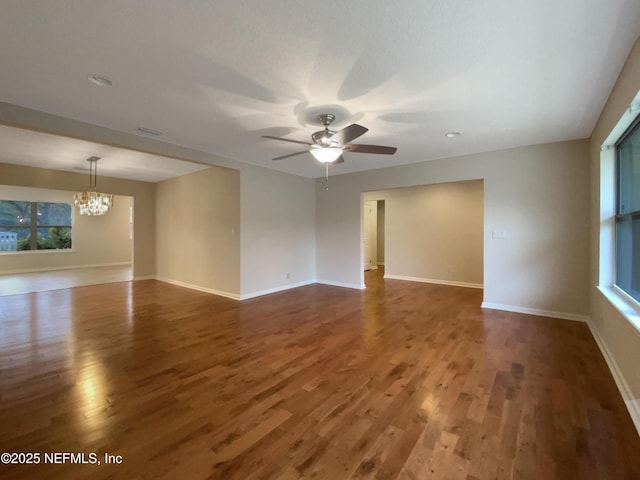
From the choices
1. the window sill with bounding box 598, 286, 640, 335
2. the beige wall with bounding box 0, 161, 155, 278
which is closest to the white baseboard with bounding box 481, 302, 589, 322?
the window sill with bounding box 598, 286, 640, 335

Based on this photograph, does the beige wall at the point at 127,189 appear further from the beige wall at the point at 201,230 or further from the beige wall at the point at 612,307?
the beige wall at the point at 612,307

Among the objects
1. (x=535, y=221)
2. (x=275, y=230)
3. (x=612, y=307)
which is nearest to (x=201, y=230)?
(x=275, y=230)

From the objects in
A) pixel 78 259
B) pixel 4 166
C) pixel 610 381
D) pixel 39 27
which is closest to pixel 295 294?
pixel 610 381

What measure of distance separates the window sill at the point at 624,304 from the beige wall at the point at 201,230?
4920 millimetres

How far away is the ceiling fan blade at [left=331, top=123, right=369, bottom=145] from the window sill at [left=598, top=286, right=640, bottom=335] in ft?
8.02

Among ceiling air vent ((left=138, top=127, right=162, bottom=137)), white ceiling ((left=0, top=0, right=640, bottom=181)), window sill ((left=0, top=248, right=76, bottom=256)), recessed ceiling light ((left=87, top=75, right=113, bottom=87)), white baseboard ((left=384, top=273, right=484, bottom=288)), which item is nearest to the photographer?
white ceiling ((left=0, top=0, right=640, bottom=181))

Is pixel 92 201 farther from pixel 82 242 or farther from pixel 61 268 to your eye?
pixel 61 268

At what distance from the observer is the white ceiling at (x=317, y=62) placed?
5.39 ft

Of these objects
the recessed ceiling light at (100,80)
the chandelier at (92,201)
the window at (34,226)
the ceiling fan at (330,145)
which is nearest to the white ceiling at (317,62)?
the recessed ceiling light at (100,80)

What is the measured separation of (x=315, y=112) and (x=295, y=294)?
3.63 meters

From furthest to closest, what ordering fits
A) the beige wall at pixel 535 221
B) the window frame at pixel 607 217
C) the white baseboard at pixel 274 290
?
the white baseboard at pixel 274 290 < the beige wall at pixel 535 221 < the window frame at pixel 607 217

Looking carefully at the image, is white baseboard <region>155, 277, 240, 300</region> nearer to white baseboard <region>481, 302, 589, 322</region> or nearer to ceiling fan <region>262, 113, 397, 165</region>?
ceiling fan <region>262, 113, 397, 165</region>

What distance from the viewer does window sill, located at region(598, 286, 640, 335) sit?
80.4 inches

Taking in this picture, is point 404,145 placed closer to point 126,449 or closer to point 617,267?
point 617,267
